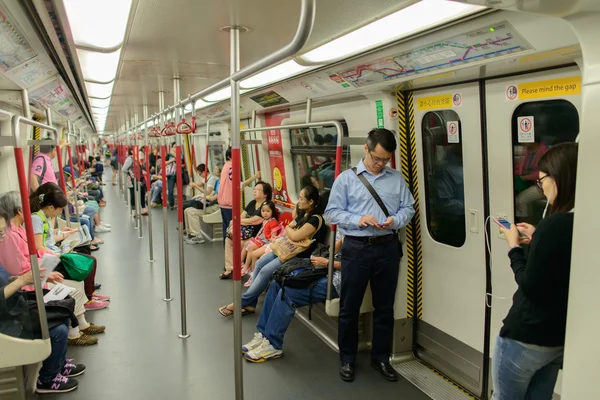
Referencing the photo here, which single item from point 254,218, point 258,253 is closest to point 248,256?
point 258,253

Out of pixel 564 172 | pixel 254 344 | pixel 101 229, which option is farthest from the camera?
pixel 101 229

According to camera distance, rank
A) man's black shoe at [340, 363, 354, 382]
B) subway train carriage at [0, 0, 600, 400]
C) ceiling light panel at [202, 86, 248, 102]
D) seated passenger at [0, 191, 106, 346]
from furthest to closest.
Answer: ceiling light panel at [202, 86, 248, 102]
man's black shoe at [340, 363, 354, 382]
seated passenger at [0, 191, 106, 346]
subway train carriage at [0, 0, 600, 400]

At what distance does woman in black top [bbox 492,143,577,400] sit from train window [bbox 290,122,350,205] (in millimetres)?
3215

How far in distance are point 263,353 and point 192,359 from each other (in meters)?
0.65

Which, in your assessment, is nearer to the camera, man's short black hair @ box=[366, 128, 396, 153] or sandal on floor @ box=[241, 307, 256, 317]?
man's short black hair @ box=[366, 128, 396, 153]

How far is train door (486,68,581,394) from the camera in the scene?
281cm

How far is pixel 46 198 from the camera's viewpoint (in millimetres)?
4551

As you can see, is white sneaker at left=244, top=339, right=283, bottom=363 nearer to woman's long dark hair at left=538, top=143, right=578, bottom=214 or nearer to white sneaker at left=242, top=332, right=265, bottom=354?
white sneaker at left=242, top=332, right=265, bottom=354

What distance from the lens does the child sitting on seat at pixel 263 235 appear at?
6.07 metres

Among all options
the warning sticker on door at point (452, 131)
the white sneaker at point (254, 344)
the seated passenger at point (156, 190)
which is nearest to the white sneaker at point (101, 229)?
the seated passenger at point (156, 190)

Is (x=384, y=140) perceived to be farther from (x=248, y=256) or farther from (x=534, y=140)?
(x=248, y=256)

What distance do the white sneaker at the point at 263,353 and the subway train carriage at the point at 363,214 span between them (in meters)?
0.01

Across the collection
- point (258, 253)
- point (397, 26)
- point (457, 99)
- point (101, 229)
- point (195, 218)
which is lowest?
point (101, 229)

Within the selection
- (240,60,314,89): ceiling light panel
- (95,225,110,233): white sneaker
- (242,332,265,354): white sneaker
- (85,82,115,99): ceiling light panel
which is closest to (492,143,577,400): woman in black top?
(242,332,265,354): white sneaker
